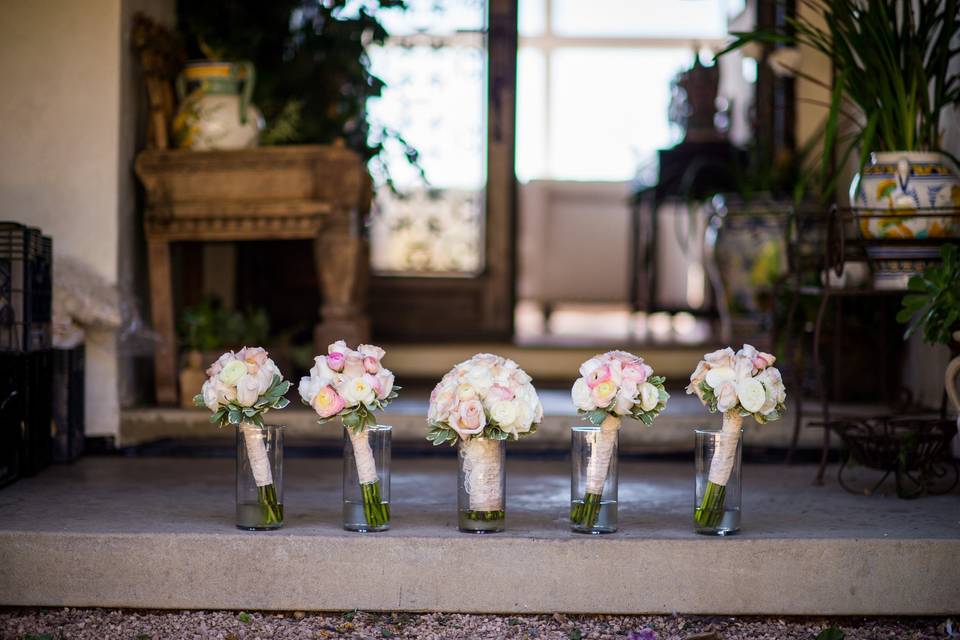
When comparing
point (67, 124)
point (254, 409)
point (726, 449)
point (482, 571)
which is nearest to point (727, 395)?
point (726, 449)

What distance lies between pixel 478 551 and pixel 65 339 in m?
1.52

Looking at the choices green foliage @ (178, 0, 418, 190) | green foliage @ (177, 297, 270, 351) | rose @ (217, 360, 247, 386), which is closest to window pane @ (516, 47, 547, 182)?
green foliage @ (178, 0, 418, 190)

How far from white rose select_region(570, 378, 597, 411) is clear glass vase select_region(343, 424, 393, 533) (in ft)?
1.21

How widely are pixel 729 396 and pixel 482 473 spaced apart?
0.49 m

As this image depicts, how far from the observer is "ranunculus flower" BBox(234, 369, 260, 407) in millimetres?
2127

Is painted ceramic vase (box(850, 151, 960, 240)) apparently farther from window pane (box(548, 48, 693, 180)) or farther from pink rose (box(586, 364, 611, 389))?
window pane (box(548, 48, 693, 180))

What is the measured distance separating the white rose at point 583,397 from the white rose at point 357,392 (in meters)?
0.38

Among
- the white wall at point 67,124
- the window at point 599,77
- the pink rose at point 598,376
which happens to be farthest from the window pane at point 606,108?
the pink rose at point 598,376

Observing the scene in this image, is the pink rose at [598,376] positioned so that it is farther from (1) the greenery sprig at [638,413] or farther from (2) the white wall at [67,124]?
(2) the white wall at [67,124]

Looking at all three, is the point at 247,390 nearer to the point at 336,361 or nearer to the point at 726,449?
the point at 336,361

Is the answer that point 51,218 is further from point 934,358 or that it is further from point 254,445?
point 934,358

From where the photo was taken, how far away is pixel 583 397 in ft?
7.00

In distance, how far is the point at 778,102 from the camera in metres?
4.99

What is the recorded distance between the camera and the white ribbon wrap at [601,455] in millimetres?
2176
